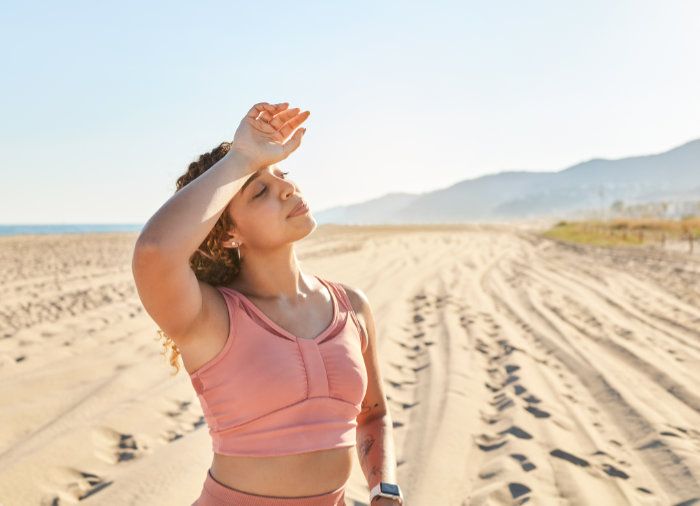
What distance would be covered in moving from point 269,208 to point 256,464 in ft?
2.38

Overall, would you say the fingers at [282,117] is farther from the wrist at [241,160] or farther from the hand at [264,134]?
the wrist at [241,160]

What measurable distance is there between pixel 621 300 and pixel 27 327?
8.06m

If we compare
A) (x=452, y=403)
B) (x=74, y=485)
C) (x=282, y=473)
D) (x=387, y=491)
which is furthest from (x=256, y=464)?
(x=452, y=403)

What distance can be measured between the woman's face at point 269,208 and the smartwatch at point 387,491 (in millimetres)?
831

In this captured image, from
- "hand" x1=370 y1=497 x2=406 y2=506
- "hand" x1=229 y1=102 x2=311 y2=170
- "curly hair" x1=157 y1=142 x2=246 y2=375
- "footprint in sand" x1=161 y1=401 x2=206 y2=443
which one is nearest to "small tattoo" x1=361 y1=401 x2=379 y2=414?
"hand" x1=370 y1=497 x2=406 y2=506

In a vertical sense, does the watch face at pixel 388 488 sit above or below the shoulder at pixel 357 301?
below

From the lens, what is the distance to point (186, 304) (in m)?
1.49

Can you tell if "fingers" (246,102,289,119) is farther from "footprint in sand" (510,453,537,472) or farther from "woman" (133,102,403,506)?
"footprint in sand" (510,453,537,472)

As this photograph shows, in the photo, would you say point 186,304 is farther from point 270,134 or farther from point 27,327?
point 27,327

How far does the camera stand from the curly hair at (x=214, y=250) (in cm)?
184

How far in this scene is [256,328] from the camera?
1.66 meters

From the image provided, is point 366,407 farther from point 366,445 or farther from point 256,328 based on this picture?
point 256,328

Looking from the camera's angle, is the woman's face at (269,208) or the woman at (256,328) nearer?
the woman at (256,328)

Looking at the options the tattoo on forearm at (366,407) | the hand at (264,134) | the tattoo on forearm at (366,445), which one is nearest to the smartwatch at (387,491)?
the tattoo on forearm at (366,445)
